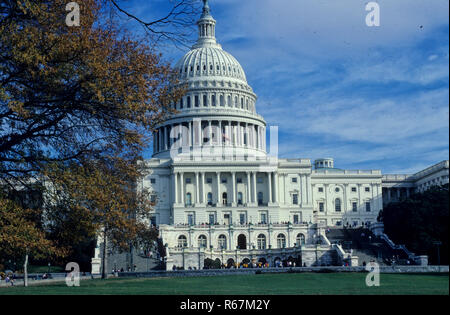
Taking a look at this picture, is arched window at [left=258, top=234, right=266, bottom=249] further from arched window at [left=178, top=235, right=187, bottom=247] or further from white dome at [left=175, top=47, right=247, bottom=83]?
white dome at [left=175, top=47, right=247, bottom=83]

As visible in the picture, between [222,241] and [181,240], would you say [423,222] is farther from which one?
[181,240]

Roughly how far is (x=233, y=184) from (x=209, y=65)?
36208mm

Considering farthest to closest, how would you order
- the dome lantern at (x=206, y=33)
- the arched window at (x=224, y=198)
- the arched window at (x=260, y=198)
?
the dome lantern at (x=206, y=33) < the arched window at (x=260, y=198) < the arched window at (x=224, y=198)

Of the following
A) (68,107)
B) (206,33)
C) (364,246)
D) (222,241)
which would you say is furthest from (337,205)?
(68,107)

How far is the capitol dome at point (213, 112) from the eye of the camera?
144 m

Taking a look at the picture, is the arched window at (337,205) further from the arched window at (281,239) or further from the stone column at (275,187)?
the arched window at (281,239)

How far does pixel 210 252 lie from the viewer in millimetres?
96562

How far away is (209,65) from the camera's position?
154 metres

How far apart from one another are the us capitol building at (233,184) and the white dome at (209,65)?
23cm

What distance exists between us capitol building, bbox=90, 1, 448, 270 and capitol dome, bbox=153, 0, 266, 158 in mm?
221

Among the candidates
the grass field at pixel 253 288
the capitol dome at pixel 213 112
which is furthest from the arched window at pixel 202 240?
the grass field at pixel 253 288

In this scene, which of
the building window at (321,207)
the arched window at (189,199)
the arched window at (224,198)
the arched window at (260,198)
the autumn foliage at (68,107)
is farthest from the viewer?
the building window at (321,207)

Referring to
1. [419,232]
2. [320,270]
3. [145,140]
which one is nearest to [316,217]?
[419,232]
